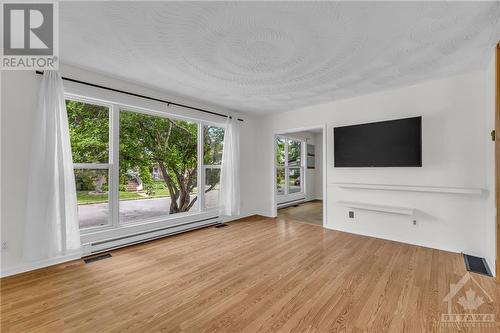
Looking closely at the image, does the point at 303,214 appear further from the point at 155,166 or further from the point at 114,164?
the point at 114,164

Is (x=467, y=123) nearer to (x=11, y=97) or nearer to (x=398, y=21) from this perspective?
(x=398, y=21)

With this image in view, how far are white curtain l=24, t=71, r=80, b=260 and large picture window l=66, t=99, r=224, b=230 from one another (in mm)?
332

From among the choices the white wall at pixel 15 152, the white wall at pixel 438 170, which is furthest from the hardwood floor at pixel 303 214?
the white wall at pixel 15 152

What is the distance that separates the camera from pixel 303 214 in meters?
5.66

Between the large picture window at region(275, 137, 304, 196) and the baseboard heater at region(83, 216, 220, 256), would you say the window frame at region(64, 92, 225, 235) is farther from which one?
the large picture window at region(275, 137, 304, 196)

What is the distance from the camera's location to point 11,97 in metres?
2.47

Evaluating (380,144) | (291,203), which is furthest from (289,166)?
(380,144)

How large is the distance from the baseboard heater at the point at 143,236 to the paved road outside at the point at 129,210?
11.2 inches

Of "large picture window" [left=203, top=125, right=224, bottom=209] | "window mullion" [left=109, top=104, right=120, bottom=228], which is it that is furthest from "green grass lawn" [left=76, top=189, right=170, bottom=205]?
"large picture window" [left=203, top=125, right=224, bottom=209]

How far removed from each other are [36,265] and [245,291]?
8.33ft

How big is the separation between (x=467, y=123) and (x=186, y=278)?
411 centimetres

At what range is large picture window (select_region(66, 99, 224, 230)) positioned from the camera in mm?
3113

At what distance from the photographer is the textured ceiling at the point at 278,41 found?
A: 1.79 meters

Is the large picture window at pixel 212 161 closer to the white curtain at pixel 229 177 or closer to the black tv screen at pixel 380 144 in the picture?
the white curtain at pixel 229 177
